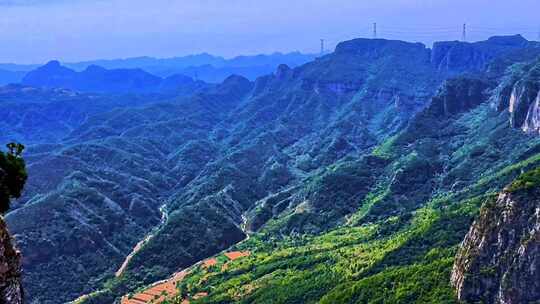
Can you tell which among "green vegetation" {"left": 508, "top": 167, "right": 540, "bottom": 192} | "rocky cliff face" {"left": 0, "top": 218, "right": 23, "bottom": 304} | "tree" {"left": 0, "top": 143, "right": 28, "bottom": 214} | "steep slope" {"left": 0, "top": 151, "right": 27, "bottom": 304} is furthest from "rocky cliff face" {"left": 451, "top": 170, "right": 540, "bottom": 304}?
"rocky cliff face" {"left": 0, "top": 218, "right": 23, "bottom": 304}

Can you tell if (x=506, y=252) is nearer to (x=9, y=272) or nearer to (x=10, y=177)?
(x=10, y=177)

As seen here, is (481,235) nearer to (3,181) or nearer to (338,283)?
(338,283)

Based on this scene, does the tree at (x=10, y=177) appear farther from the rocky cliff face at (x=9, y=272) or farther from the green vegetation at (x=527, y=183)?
the green vegetation at (x=527, y=183)

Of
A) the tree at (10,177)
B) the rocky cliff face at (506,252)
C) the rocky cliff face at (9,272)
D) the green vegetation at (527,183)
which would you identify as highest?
Answer: the tree at (10,177)

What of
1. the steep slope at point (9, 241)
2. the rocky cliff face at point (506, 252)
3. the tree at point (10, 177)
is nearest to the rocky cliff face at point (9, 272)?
the steep slope at point (9, 241)

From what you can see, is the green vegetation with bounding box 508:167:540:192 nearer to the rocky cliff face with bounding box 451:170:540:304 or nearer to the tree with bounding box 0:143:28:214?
the rocky cliff face with bounding box 451:170:540:304
